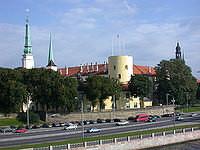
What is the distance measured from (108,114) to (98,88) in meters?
8.79

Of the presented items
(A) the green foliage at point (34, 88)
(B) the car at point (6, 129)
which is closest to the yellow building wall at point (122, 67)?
(A) the green foliage at point (34, 88)

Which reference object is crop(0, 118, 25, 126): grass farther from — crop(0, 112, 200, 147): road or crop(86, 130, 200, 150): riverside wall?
crop(86, 130, 200, 150): riverside wall

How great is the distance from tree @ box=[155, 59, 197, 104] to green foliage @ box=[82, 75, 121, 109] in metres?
23.5

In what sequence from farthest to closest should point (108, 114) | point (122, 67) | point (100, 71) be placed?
point (100, 71)
point (122, 67)
point (108, 114)

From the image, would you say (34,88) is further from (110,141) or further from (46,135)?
(110,141)

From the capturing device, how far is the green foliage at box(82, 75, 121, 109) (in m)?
93.4

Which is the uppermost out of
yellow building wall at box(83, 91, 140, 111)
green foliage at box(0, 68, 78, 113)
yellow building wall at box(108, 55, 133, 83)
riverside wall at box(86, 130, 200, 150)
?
yellow building wall at box(108, 55, 133, 83)

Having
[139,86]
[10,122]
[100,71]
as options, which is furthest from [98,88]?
[100,71]

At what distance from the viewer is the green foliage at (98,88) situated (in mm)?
93375

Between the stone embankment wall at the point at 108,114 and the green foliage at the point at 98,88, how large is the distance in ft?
14.8

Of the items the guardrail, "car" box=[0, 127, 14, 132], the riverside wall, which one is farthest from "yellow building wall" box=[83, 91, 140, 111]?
the guardrail

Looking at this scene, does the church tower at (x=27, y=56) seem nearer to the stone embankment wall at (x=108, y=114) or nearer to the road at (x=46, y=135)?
the stone embankment wall at (x=108, y=114)

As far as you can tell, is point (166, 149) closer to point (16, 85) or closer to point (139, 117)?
point (139, 117)

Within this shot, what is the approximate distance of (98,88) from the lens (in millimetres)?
93688
